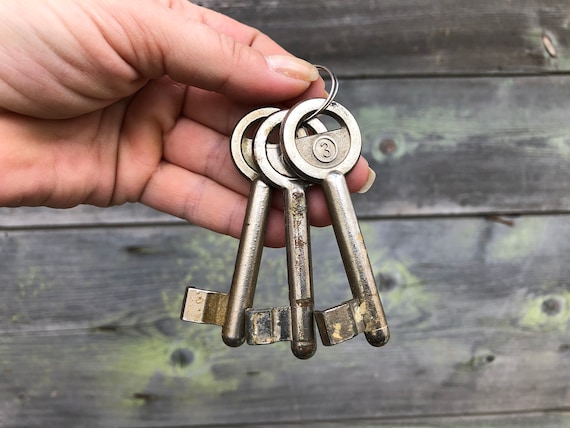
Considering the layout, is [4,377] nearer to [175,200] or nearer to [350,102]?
[175,200]

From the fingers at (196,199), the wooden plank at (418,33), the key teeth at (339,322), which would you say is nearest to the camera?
the key teeth at (339,322)

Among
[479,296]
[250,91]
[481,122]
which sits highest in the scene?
[481,122]

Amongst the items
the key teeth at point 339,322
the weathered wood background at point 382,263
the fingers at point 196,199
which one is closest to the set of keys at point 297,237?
the key teeth at point 339,322

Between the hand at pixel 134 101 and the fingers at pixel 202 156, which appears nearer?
the hand at pixel 134 101

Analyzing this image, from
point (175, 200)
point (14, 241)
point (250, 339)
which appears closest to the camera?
point (250, 339)

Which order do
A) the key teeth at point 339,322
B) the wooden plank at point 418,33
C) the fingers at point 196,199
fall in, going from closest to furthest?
the key teeth at point 339,322, the fingers at point 196,199, the wooden plank at point 418,33

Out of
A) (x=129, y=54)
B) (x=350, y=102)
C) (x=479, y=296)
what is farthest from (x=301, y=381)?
(x=129, y=54)

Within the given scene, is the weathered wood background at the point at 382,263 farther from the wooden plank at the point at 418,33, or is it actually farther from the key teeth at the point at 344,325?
the key teeth at the point at 344,325
